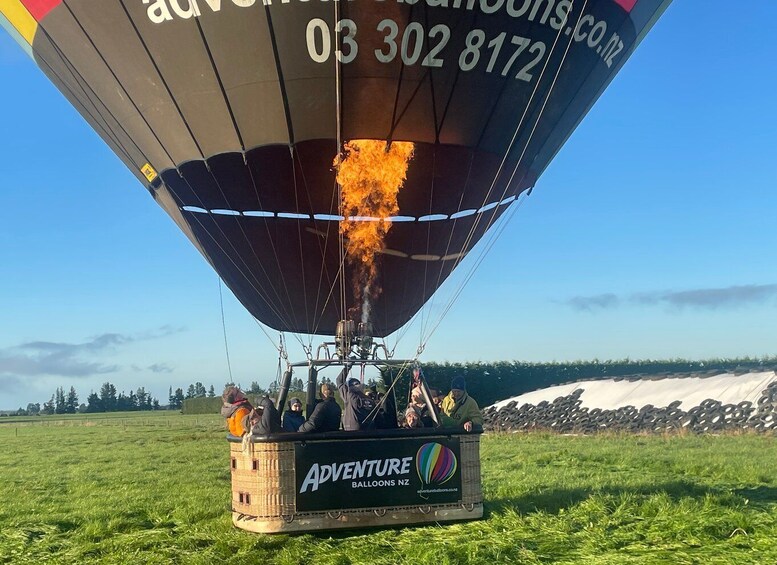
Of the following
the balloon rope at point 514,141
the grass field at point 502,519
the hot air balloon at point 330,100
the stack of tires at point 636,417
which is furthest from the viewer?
the stack of tires at point 636,417

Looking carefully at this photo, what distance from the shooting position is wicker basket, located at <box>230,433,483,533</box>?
695 cm

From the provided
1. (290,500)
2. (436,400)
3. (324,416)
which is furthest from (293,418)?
(436,400)

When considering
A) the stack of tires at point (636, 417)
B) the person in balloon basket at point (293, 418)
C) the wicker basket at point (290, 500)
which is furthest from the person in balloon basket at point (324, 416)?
the stack of tires at point (636, 417)

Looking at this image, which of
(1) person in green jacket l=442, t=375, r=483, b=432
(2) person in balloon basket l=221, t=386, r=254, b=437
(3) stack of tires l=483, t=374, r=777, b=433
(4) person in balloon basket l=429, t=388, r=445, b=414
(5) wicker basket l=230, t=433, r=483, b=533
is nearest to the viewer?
(5) wicker basket l=230, t=433, r=483, b=533

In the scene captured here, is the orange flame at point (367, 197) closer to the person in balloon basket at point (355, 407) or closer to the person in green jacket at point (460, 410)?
the person in green jacket at point (460, 410)

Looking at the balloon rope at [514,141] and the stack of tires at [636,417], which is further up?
the balloon rope at [514,141]

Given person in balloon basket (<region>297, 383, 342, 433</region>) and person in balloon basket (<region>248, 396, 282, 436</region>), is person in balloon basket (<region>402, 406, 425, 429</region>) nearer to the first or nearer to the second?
person in balloon basket (<region>297, 383, 342, 433</region>)

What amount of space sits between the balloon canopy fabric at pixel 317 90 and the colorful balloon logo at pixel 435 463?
11.1 feet

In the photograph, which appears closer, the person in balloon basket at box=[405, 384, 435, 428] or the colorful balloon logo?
the colorful balloon logo

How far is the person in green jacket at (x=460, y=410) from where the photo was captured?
7996 mm

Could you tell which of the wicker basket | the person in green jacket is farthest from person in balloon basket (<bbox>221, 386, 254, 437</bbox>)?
the person in green jacket

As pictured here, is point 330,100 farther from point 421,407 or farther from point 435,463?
point 435,463

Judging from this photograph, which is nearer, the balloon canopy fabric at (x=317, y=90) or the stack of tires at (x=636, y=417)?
the balloon canopy fabric at (x=317, y=90)

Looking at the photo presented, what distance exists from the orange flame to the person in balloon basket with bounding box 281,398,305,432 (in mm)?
2769
